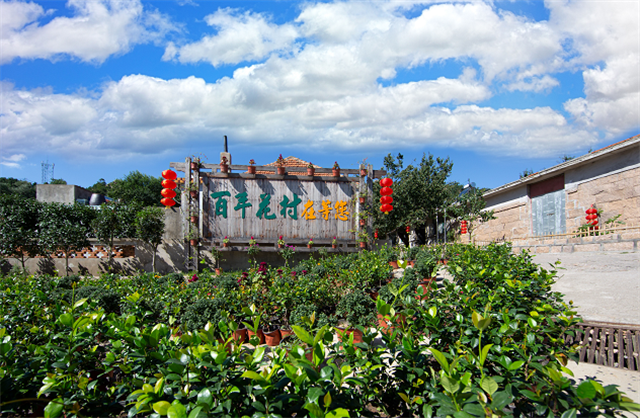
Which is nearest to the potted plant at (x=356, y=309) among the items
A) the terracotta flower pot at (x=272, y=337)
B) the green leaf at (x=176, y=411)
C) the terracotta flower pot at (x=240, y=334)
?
the terracotta flower pot at (x=272, y=337)

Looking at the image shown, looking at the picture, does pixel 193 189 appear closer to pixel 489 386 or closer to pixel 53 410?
pixel 53 410

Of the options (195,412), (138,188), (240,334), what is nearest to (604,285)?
(240,334)

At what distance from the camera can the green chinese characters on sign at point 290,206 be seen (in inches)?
439

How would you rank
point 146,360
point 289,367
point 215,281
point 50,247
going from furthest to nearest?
point 50,247
point 215,281
point 146,360
point 289,367

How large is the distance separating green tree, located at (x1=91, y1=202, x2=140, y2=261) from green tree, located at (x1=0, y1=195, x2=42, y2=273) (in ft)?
6.54

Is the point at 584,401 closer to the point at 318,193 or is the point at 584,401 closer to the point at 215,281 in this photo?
the point at 215,281

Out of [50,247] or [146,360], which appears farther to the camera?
[50,247]

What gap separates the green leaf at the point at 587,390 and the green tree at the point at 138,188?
119 ft

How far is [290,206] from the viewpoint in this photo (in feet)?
36.7

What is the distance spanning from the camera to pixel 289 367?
→ 4.54ft

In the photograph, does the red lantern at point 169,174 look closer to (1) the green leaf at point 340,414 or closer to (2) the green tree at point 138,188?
(1) the green leaf at point 340,414

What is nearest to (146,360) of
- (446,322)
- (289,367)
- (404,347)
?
(289,367)

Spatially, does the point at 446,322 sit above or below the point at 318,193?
below

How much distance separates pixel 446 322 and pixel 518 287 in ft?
3.34
